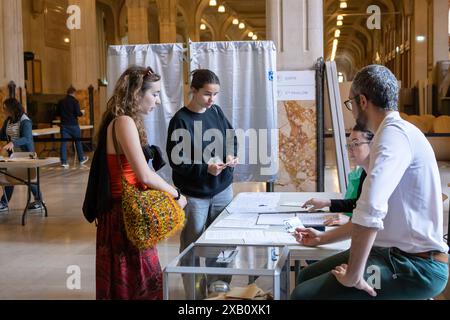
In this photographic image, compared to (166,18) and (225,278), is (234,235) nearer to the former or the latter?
(225,278)

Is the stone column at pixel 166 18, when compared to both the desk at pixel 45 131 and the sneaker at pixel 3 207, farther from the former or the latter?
the sneaker at pixel 3 207

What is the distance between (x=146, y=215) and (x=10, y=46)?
12450mm

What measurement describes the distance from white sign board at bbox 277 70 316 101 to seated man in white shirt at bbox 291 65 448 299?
5.07m

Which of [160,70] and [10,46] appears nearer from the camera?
[160,70]

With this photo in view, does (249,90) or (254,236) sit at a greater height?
(249,90)

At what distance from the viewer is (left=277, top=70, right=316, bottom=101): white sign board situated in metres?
7.52

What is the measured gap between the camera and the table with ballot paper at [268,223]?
2.95 meters

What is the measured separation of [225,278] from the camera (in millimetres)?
2414

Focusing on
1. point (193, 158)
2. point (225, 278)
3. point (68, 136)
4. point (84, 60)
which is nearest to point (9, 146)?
point (193, 158)

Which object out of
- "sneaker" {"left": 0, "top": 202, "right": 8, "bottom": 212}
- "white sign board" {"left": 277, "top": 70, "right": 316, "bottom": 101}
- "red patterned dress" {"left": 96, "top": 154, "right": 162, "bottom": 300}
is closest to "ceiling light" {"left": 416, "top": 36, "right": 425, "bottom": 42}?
"white sign board" {"left": 277, "top": 70, "right": 316, "bottom": 101}

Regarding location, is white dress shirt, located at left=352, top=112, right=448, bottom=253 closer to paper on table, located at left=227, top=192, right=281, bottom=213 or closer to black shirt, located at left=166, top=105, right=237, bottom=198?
paper on table, located at left=227, top=192, right=281, bottom=213

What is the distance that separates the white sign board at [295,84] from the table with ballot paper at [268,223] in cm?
303

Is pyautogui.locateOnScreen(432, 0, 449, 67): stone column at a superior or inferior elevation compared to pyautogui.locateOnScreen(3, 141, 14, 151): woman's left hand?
superior
